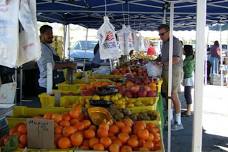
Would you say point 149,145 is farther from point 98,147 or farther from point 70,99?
point 70,99

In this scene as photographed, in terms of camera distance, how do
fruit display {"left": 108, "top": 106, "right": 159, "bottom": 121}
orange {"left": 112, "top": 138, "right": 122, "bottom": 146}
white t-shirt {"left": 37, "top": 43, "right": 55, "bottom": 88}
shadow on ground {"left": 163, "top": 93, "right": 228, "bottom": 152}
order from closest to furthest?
orange {"left": 112, "top": 138, "right": 122, "bottom": 146} → fruit display {"left": 108, "top": 106, "right": 159, "bottom": 121} → white t-shirt {"left": 37, "top": 43, "right": 55, "bottom": 88} → shadow on ground {"left": 163, "top": 93, "right": 228, "bottom": 152}

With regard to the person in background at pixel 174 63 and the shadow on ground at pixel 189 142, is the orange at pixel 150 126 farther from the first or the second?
the person in background at pixel 174 63

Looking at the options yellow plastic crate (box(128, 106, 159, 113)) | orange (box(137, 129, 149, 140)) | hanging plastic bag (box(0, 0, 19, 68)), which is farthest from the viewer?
yellow plastic crate (box(128, 106, 159, 113))

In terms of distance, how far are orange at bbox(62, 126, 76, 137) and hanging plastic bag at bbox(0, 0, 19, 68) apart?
116 cm

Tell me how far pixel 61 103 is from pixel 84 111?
4.42 feet

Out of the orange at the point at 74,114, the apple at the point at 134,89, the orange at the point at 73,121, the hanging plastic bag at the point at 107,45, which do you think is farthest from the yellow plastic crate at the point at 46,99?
the orange at the point at 73,121

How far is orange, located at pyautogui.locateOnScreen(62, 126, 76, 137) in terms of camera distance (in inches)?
130

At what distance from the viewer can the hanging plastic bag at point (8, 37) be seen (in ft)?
7.37

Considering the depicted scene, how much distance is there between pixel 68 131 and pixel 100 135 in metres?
0.26

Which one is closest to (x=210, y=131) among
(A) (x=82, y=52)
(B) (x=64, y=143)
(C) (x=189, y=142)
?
(C) (x=189, y=142)

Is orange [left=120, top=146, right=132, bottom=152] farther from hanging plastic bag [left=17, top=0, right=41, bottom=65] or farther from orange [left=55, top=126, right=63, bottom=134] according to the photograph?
hanging plastic bag [left=17, top=0, right=41, bottom=65]

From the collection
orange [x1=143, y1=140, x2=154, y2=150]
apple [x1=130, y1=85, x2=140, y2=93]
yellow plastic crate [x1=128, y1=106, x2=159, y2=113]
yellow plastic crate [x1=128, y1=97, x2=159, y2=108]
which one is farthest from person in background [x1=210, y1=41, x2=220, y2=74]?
orange [x1=143, y1=140, x2=154, y2=150]

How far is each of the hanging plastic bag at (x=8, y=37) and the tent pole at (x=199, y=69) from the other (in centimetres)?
138

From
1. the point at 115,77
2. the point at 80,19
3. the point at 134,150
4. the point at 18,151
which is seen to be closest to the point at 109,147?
the point at 134,150
